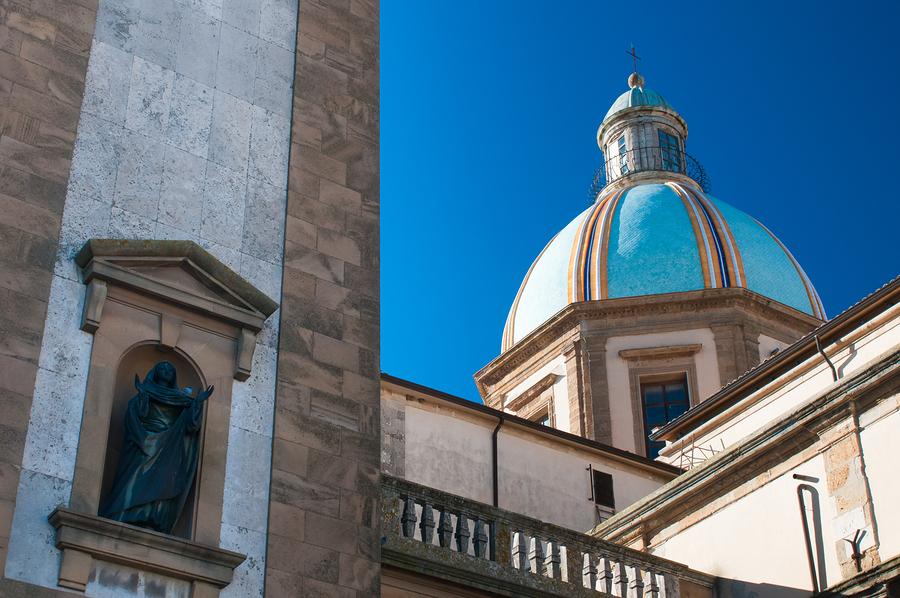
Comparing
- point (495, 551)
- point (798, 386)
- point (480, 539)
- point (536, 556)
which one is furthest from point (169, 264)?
point (798, 386)

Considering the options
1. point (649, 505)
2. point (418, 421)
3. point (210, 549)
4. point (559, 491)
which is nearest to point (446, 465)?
point (418, 421)

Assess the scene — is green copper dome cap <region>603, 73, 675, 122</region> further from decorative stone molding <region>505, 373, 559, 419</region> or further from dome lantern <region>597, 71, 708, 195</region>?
decorative stone molding <region>505, 373, 559, 419</region>

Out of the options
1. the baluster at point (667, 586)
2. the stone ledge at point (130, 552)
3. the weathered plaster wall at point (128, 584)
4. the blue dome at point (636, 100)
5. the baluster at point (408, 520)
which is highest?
the blue dome at point (636, 100)

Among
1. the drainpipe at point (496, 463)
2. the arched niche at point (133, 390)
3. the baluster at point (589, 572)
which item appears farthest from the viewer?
the drainpipe at point (496, 463)

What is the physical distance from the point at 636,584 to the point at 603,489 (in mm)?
7606

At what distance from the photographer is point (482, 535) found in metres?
15.8

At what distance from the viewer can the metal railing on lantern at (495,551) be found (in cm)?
1488

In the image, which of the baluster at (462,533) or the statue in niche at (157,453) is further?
the baluster at (462,533)

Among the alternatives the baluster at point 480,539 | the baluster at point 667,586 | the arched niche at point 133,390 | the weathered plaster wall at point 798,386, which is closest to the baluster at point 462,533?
the baluster at point 480,539

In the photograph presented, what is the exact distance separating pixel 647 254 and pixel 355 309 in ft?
66.4

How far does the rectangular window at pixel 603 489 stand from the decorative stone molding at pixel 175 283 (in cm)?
1271

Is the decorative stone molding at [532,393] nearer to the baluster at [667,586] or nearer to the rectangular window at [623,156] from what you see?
the rectangular window at [623,156]

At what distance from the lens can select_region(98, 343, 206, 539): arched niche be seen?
1212cm

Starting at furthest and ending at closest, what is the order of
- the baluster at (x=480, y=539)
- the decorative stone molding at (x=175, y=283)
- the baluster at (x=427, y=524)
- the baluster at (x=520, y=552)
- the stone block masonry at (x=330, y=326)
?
1. the baluster at (x=520, y=552)
2. the baluster at (x=480, y=539)
3. the baluster at (x=427, y=524)
4. the stone block masonry at (x=330, y=326)
5. the decorative stone molding at (x=175, y=283)
